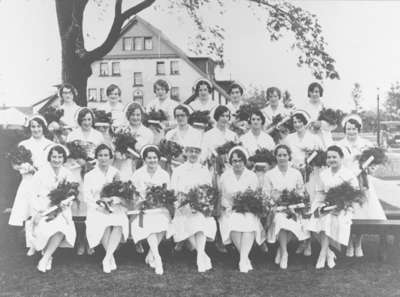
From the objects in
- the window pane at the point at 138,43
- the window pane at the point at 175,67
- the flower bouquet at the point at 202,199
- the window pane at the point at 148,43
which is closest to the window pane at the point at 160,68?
the window pane at the point at 175,67

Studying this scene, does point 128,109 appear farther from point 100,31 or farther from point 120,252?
point 100,31

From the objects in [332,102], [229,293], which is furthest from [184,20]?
[229,293]

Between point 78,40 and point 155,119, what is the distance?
2334 millimetres

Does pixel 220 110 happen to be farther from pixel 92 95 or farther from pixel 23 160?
pixel 92 95

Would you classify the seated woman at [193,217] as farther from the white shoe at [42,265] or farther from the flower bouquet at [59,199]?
the white shoe at [42,265]

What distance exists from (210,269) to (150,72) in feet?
17.1

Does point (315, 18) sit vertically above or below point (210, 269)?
above

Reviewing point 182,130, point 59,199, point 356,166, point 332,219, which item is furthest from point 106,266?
point 356,166

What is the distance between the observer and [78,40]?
757cm

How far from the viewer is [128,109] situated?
6254mm

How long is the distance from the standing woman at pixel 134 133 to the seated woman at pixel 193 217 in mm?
751

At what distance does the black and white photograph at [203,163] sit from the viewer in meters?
4.90

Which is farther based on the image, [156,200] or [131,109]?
[131,109]

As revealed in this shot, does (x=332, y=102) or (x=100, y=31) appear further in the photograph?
(x=100, y=31)
